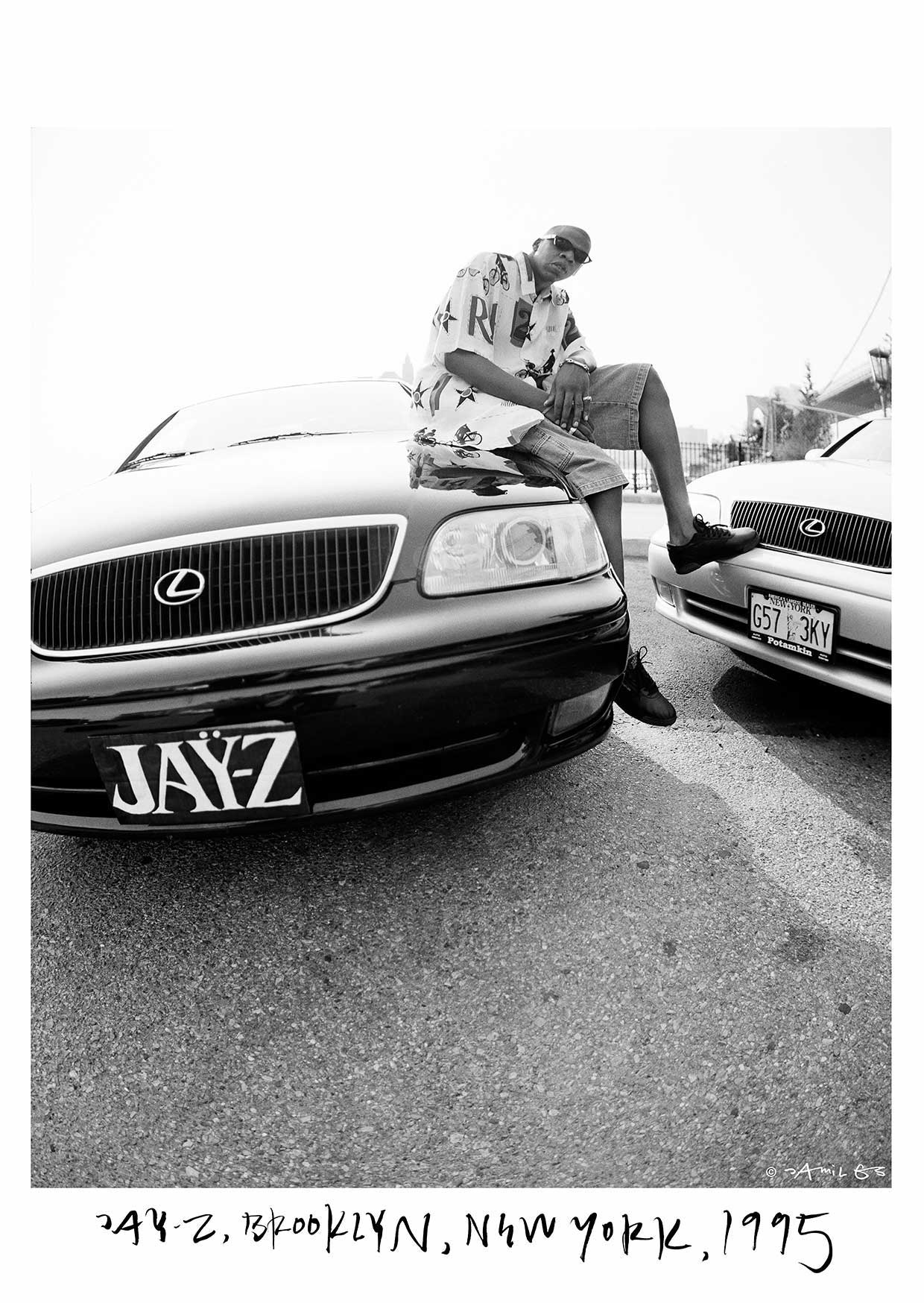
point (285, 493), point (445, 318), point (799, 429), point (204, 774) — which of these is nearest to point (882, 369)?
point (445, 318)

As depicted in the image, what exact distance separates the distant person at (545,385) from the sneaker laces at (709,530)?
283 millimetres

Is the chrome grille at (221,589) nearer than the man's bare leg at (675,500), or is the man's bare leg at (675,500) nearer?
the chrome grille at (221,589)

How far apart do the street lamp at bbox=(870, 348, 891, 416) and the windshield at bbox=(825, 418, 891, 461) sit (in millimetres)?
217

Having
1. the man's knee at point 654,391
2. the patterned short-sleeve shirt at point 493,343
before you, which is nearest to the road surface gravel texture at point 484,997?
the patterned short-sleeve shirt at point 493,343

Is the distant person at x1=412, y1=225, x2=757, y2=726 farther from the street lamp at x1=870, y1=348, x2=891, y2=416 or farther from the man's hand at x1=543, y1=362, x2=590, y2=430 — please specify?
the street lamp at x1=870, y1=348, x2=891, y2=416

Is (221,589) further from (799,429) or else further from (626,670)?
(799,429)

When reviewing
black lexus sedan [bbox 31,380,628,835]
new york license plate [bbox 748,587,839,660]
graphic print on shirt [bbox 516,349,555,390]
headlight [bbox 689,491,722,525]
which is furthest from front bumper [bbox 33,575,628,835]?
headlight [bbox 689,491,722,525]

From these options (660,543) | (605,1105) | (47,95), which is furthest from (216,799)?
(660,543)

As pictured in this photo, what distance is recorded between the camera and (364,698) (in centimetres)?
110

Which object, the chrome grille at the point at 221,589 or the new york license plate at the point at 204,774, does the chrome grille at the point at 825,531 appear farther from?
the new york license plate at the point at 204,774

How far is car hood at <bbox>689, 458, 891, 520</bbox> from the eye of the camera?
5.96 ft

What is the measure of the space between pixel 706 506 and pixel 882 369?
2.22ft

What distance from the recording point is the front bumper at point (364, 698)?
1088mm
